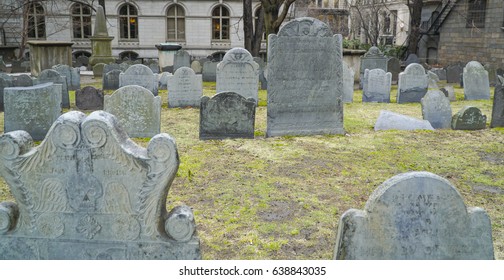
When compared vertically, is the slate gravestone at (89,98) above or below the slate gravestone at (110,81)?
below

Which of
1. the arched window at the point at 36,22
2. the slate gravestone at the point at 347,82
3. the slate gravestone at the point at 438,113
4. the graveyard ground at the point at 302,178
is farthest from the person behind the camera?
the arched window at the point at 36,22

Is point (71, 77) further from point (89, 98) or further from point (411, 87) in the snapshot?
point (411, 87)

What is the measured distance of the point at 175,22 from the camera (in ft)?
116

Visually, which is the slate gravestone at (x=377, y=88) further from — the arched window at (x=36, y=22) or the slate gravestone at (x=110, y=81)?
the arched window at (x=36, y=22)

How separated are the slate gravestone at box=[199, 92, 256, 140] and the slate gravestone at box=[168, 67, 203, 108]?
431 cm

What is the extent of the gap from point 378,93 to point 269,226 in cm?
1010

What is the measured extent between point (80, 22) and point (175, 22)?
6618mm

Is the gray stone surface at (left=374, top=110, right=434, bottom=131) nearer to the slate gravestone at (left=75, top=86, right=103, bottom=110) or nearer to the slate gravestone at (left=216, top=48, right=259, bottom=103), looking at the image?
the slate gravestone at (left=216, top=48, right=259, bottom=103)

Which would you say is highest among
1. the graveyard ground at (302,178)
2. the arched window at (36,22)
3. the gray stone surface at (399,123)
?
the arched window at (36,22)

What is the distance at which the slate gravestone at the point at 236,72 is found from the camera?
39.4 feet

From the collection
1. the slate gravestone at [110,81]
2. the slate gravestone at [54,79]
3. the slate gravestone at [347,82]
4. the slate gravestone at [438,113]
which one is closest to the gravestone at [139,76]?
the slate gravestone at [54,79]

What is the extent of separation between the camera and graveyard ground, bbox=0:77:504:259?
4770 millimetres

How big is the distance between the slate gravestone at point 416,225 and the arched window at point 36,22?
33642 millimetres

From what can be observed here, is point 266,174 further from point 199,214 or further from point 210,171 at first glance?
point 199,214
